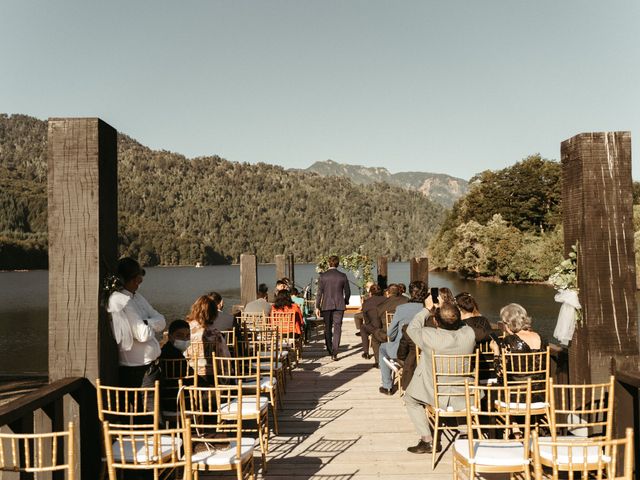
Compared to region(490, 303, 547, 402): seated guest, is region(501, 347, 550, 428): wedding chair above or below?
below

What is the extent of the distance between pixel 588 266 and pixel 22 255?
12085 cm

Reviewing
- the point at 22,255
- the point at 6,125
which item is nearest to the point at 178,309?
the point at 22,255

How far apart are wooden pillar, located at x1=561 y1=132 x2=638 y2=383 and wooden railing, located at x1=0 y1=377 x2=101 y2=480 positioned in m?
3.27

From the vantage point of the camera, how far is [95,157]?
333 centimetres

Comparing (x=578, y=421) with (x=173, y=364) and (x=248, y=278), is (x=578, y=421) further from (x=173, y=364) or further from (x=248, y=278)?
(x=248, y=278)

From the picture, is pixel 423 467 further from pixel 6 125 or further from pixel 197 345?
pixel 6 125

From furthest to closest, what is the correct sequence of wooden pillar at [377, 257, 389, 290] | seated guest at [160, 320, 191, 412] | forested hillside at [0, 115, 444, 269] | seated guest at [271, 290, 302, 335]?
1. forested hillside at [0, 115, 444, 269]
2. wooden pillar at [377, 257, 389, 290]
3. seated guest at [271, 290, 302, 335]
4. seated guest at [160, 320, 191, 412]

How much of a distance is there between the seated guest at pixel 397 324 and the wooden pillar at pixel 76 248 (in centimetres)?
339

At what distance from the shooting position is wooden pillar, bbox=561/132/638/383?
385cm

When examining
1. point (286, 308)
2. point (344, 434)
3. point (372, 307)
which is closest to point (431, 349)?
point (344, 434)

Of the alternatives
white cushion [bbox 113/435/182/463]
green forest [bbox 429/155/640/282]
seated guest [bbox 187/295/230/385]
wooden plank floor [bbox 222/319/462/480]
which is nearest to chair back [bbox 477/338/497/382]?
wooden plank floor [bbox 222/319/462/480]

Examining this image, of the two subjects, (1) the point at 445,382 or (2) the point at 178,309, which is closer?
(1) the point at 445,382

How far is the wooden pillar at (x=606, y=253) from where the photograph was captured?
3.85m

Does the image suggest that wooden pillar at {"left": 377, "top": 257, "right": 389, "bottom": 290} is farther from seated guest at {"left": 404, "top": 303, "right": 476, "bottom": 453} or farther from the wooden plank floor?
seated guest at {"left": 404, "top": 303, "right": 476, "bottom": 453}
